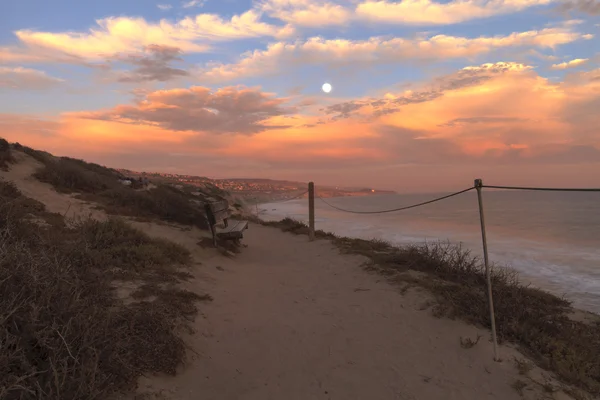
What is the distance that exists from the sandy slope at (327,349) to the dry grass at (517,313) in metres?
0.27

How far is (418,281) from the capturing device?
21.3 ft

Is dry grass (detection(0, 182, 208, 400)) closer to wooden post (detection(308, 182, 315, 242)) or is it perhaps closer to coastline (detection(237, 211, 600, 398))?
coastline (detection(237, 211, 600, 398))

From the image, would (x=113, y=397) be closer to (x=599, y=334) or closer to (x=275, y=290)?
(x=275, y=290)

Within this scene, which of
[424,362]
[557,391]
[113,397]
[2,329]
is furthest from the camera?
[424,362]

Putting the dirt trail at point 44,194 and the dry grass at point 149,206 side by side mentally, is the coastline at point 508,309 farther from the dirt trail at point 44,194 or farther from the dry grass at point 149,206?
the dirt trail at point 44,194

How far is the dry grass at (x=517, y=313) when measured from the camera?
3885mm

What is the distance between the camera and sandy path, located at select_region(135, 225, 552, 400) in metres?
3.48

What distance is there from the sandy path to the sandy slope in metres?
0.01

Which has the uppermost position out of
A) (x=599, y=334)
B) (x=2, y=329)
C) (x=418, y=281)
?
(x=2, y=329)

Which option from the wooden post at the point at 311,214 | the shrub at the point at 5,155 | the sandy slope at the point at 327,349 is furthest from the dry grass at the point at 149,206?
the sandy slope at the point at 327,349

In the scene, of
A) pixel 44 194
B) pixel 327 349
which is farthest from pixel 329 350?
pixel 44 194

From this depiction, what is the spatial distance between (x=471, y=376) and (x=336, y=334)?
1.67 meters

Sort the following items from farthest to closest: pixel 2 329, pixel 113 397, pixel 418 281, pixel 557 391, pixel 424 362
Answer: pixel 418 281 < pixel 424 362 < pixel 557 391 < pixel 113 397 < pixel 2 329

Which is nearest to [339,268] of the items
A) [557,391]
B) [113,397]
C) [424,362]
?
[424,362]
